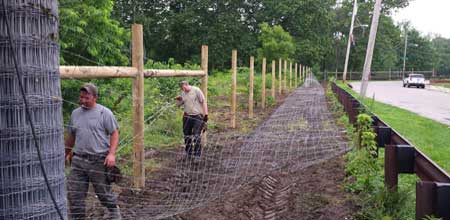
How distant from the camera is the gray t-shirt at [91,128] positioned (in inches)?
159

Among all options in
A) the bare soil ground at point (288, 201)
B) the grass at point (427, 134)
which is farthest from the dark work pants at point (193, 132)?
the grass at point (427, 134)

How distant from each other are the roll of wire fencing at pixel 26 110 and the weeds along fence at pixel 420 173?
242 centimetres

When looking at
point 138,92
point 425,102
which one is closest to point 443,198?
point 138,92

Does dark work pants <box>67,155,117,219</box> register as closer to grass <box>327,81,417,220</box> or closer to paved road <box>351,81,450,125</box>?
grass <box>327,81,417,220</box>

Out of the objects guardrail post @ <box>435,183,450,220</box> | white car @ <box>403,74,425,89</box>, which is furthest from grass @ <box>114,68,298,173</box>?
white car @ <box>403,74,425,89</box>

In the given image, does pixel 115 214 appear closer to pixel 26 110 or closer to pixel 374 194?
pixel 374 194

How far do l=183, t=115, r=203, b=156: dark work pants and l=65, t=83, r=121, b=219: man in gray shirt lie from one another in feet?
10.9

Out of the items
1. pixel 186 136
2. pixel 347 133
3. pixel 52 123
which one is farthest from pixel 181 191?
pixel 347 133

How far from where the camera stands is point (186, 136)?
295 inches

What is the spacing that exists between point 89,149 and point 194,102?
3679mm

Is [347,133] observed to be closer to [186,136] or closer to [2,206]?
[186,136]

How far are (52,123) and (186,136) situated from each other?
A: 19.0ft

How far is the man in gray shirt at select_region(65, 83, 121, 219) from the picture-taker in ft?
13.2

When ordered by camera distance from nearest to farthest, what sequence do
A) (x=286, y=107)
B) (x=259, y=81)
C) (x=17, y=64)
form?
(x=17, y=64), (x=286, y=107), (x=259, y=81)
